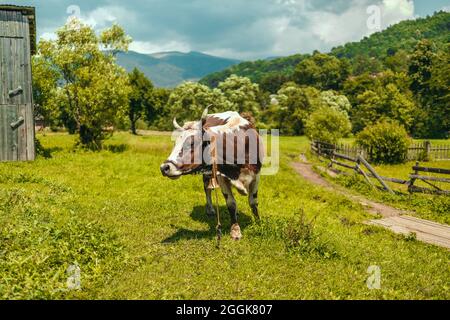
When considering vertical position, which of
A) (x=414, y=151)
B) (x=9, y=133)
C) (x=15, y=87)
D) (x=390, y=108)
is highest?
(x=390, y=108)

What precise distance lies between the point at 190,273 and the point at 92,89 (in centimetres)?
2056

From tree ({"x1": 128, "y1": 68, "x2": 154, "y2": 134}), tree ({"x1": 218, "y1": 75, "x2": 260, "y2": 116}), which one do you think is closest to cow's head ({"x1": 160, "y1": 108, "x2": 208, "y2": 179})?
tree ({"x1": 128, "y1": 68, "x2": 154, "y2": 134})

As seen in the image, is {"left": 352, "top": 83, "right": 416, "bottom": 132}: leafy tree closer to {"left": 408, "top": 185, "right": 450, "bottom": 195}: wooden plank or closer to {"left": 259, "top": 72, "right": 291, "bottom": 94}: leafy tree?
{"left": 408, "top": 185, "right": 450, "bottom": 195}: wooden plank

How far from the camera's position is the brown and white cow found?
724 centimetres

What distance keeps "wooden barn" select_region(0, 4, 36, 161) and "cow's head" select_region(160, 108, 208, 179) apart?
48.0 ft

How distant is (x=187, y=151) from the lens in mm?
7289

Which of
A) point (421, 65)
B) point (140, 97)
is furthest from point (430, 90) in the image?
point (140, 97)

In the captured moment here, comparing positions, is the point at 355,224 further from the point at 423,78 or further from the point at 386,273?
the point at 423,78

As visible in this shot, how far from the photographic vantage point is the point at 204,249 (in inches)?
292

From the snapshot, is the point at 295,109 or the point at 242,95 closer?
the point at 242,95

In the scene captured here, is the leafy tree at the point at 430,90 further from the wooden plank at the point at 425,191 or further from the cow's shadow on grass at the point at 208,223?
the cow's shadow on grass at the point at 208,223

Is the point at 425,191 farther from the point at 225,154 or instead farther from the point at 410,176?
the point at 225,154

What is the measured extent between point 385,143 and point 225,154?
2289 centimetres

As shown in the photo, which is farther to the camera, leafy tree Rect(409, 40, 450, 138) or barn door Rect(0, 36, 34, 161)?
leafy tree Rect(409, 40, 450, 138)
